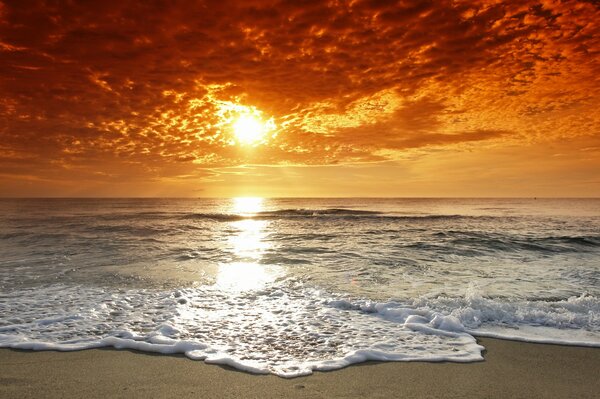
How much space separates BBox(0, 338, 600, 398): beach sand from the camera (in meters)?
4.13

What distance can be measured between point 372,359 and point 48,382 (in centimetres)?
407

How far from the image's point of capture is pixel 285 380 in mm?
4398

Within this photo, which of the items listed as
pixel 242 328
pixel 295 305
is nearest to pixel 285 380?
pixel 242 328

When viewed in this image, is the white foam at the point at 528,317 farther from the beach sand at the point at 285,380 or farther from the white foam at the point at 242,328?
the beach sand at the point at 285,380

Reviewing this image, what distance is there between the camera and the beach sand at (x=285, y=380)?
4129 millimetres

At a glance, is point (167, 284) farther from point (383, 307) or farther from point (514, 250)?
point (514, 250)

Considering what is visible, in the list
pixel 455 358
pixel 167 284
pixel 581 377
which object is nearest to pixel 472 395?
pixel 455 358

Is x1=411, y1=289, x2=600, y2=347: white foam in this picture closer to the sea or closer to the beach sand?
the sea

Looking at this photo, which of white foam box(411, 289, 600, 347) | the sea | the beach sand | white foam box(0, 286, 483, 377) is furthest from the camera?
white foam box(411, 289, 600, 347)

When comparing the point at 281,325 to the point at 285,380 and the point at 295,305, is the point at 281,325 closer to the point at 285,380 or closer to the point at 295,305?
the point at 295,305

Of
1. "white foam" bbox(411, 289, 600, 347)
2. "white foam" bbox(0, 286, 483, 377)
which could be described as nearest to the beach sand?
"white foam" bbox(0, 286, 483, 377)

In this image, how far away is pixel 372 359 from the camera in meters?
5.07

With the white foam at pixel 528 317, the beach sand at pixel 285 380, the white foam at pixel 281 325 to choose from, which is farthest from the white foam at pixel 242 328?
the white foam at pixel 528 317

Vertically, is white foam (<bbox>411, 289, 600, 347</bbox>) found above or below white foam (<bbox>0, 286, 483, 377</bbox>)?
above
